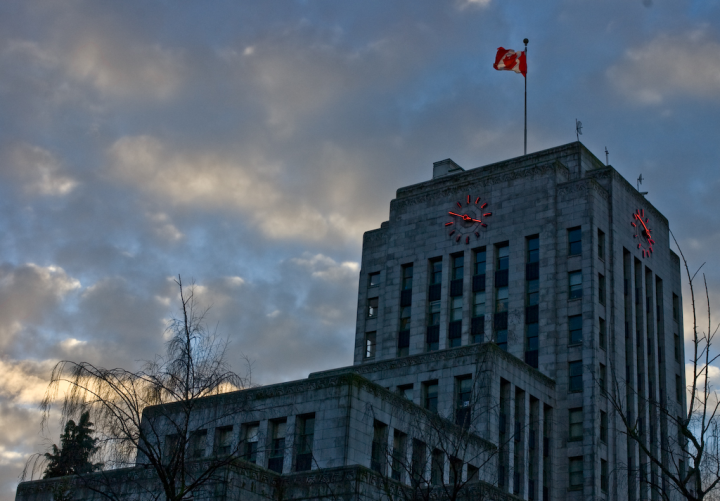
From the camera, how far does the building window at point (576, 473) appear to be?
64375 mm

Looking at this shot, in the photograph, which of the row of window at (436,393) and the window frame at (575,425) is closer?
the row of window at (436,393)

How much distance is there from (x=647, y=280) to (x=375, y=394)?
124 ft

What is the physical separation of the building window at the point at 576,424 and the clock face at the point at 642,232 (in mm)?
17040

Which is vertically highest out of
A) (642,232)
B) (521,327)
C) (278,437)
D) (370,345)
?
(642,232)

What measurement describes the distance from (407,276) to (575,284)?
46.9 feet

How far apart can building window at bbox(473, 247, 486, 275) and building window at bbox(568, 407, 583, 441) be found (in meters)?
13.5

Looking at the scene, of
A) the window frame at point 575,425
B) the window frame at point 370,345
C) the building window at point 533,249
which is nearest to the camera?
the window frame at point 575,425

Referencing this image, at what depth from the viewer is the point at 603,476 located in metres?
65.4

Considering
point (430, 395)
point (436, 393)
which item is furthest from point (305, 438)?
point (430, 395)

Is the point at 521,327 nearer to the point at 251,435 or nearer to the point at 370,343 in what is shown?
the point at 370,343

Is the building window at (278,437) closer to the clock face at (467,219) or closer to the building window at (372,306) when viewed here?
the building window at (372,306)

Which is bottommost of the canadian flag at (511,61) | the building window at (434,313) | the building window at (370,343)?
the building window at (370,343)

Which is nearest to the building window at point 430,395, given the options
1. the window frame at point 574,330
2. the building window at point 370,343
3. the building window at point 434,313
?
the window frame at point 574,330

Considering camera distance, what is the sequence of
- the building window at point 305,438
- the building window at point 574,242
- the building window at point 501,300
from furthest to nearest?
1. the building window at point 501,300
2. the building window at point 574,242
3. the building window at point 305,438
